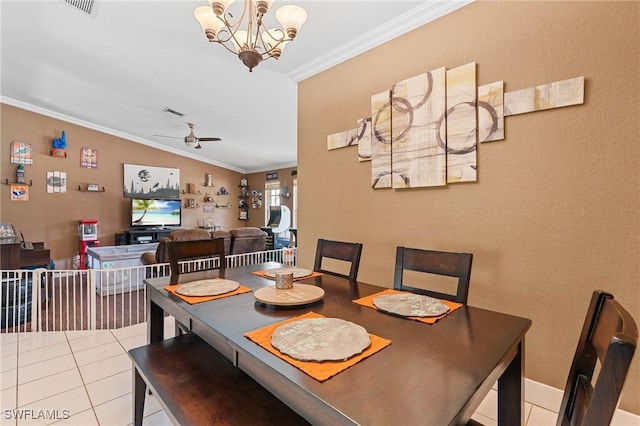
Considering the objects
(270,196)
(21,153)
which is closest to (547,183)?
(270,196)

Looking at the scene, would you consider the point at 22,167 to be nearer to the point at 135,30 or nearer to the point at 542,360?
the point at 135,30

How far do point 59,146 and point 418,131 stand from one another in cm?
706

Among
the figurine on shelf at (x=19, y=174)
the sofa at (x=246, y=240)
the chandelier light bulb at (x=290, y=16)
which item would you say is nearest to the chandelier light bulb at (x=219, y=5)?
the chandelier light bulb at (x=290, y=16)

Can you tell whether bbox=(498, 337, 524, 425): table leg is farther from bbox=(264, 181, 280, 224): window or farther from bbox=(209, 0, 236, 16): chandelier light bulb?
bbox=(264, 181, 280, 224): window

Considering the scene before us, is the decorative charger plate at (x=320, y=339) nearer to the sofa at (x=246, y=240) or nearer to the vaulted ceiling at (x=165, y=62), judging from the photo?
the vaulted ceiling at (x=165, y=62)

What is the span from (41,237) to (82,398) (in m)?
5.64

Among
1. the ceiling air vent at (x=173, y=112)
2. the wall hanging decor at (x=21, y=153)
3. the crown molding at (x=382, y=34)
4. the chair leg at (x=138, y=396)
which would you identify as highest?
the ceiling air vent at (x=173, y=112)

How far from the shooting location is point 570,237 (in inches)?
67.0

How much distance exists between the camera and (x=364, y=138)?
8.79 feet

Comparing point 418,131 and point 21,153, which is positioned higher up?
point 21,153

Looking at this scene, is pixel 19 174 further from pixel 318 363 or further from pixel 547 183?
pixel 547 183

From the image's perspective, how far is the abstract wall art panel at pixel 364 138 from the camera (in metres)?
2.64

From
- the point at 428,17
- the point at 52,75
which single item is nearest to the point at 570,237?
the point at 428,17

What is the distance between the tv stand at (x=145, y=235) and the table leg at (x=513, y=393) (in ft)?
24.1
